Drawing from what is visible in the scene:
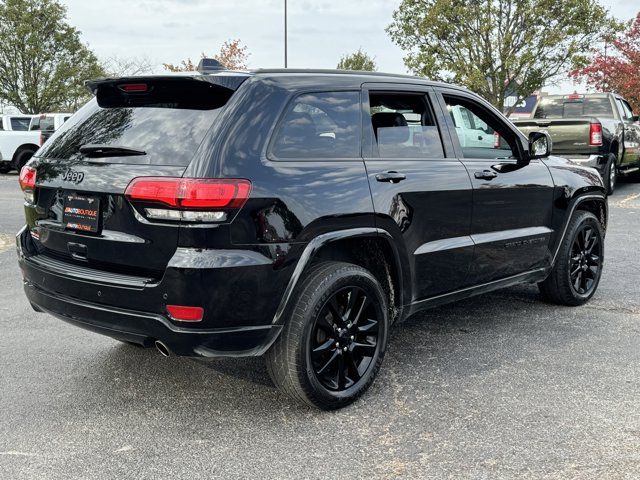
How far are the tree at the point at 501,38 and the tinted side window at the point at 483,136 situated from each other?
17.4m

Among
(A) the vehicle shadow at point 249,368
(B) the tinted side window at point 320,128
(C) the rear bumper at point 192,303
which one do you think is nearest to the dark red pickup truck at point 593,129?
(A) the vehicle shadow at point 249,368

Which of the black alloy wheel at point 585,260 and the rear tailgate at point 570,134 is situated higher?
the rear tailgate at point 570,134

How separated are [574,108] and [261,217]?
1238cm

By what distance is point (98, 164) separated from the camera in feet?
10.9

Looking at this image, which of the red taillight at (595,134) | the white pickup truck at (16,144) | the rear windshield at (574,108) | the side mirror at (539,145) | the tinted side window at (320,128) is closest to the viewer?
the tinted side window at (320,128)

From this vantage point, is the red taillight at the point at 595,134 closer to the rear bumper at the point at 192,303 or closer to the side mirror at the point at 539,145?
the side mirror at the point at 539,145

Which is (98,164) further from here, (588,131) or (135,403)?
(588,131)

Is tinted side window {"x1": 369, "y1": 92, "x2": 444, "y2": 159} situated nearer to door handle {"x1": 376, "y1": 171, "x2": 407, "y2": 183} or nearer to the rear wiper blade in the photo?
door handle {"x1": 376, "y1": 171, "x2": 407, "y2": 183}

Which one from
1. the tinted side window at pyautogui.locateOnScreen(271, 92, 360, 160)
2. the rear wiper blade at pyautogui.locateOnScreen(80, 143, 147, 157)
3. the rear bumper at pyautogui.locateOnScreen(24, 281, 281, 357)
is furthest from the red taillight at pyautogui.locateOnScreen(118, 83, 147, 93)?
the rear bumper at pyautogui.locateOnScreen(24, 281, 281, 357)

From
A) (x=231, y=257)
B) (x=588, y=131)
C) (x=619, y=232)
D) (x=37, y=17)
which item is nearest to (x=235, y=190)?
(x=231, y=257)

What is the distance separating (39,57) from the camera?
3111cm

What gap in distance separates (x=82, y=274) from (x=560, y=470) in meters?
2.39

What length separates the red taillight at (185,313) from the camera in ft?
9.97

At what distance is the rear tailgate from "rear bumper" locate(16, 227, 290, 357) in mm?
9392
